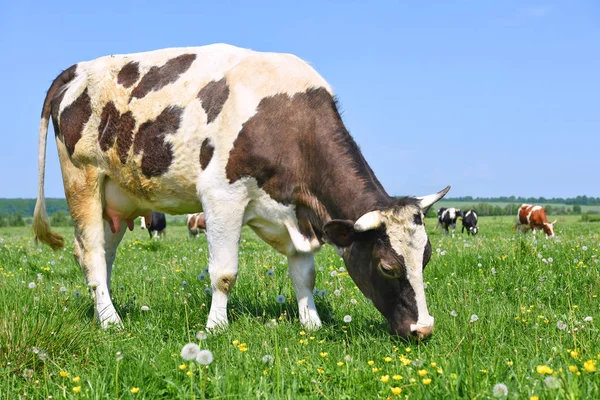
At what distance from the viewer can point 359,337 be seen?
507 centimetres

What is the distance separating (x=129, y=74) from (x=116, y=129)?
27.4 inches

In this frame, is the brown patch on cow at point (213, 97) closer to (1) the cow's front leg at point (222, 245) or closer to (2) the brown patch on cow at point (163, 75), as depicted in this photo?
(2) the brown patch on cow at point (163, 75)

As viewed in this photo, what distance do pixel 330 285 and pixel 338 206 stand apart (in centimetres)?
221

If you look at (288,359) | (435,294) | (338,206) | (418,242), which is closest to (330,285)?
(435,294)

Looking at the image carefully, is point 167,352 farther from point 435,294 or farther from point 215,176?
point 435,294

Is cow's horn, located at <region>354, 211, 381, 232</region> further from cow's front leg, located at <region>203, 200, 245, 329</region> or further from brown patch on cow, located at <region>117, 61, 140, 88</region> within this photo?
brown patch on cow, located at <region>117, 61, 140, 88</region>

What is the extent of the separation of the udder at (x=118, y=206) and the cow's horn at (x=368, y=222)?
3.00 m

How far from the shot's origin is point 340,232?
5477 millimetres

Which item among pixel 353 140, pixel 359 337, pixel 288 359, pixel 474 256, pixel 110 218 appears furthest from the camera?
pixel 474 256

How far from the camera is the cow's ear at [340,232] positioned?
5.34 m

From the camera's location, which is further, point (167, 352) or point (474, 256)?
point (474, 256)

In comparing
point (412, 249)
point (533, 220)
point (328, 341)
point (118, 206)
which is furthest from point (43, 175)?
point (533, 220)

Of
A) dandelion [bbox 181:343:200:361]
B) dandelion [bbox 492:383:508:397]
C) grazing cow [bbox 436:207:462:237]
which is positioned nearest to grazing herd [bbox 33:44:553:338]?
dandelion [bbox 492:383:508:397]

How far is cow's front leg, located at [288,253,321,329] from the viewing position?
613 centimetres
